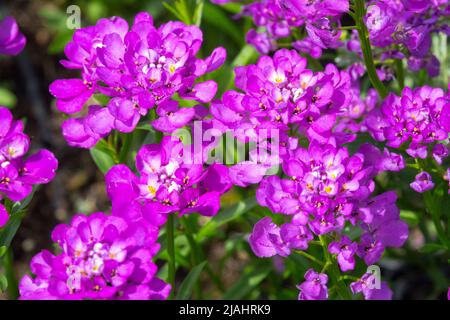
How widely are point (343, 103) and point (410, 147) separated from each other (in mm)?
204

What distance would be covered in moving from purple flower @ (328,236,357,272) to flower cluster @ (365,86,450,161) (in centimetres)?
28

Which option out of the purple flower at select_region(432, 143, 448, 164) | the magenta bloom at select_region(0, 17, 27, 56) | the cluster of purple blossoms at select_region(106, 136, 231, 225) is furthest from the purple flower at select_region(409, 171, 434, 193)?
the magenta bloom at select_region(0, 17, 27, 56)

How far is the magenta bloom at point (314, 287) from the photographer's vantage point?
186 cm

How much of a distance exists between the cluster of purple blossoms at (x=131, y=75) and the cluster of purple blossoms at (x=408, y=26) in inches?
16.8

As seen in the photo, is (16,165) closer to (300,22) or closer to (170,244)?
(170,244)

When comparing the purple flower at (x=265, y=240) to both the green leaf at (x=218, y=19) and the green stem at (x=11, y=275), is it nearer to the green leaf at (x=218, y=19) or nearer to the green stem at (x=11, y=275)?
the green stem at (x=11, y=275)

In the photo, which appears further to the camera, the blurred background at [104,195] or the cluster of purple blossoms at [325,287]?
the blurred background at [104,195]

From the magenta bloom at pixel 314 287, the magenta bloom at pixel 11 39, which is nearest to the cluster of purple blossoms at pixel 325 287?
the magenta bloom at pixel 314 287

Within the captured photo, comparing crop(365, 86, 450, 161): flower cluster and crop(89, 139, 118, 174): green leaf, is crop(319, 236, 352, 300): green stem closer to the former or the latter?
crop(365, 86, 450, 161): flower cluster

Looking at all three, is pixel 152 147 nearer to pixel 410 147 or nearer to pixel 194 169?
pixel 194 169

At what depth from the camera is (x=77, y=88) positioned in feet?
6.63

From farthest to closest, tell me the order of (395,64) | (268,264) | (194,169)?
(268,264) → (395,64) → (194,169)

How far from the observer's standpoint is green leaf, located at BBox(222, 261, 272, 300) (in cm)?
249
